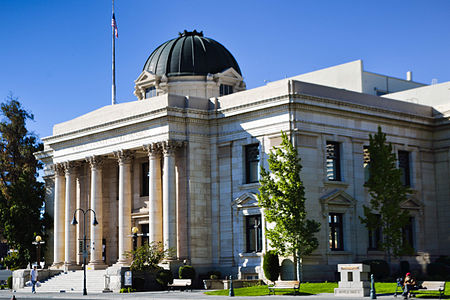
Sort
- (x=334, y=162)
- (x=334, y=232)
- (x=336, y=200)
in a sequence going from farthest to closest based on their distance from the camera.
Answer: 1. (x=334, y=162)
2. (x=334, y=232)
3. (x=336, y=200)

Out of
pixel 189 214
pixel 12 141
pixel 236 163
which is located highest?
pixel 12 141

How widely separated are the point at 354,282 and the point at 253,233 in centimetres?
1489

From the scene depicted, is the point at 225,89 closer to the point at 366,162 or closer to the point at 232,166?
the point at 232,166

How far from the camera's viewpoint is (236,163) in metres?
56.8

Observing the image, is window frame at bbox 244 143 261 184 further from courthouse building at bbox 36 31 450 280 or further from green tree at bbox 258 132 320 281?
green tree at bbox 258 132 320 281

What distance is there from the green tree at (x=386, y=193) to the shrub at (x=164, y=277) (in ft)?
45.1

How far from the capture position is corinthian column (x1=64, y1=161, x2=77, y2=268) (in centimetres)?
6569

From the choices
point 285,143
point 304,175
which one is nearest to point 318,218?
point 304,175

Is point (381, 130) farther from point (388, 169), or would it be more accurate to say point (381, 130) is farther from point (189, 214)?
point (189, 214)

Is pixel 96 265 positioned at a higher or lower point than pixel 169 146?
lower

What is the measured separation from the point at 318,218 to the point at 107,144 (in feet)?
61.4

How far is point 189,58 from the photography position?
66.9 m

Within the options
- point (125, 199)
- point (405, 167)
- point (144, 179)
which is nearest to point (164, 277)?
point (125, 199)

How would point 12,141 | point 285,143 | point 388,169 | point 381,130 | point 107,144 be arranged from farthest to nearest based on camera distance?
1. point 12,141
2. point 107,144
3. point 381,130
4. point 388,169
5. point 285,143
